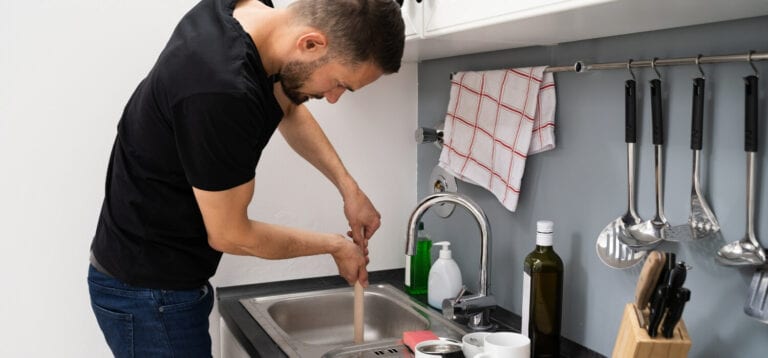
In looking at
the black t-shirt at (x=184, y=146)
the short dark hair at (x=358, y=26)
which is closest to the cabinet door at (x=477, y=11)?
the short dark hair at (x=358, y=26)

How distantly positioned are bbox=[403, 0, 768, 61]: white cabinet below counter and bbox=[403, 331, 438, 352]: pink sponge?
594 millimetres

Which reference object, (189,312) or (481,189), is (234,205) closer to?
(189,312)

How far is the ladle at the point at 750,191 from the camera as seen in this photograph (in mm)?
994

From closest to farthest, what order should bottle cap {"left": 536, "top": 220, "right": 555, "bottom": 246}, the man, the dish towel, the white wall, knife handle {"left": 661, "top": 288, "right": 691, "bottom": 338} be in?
1. knife handle {"left": 661, "top": 288, "right": 691, "bottom": 338}
2. the man
3. bottle cap {"left": 536, "top": 220, "right": 555, "bottom": 246}
4. the dish towel
5. the white wall

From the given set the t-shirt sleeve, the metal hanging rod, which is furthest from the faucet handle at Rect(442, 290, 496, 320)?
the t-shirt sleeve

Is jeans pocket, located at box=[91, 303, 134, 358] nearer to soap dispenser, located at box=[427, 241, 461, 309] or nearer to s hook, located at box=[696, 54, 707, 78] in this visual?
soap dispenser, located at box=[427, 241, 461, 309]

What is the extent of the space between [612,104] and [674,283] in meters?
0.45

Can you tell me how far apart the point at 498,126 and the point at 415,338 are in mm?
508

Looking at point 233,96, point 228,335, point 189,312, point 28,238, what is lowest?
point 228,335

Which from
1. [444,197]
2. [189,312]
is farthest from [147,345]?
[444,197]

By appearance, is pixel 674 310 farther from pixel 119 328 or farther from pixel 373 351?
pixel 119 328

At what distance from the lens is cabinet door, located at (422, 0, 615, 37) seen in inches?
37.4

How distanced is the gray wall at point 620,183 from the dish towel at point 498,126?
0.11 ft

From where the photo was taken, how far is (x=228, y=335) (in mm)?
1677
